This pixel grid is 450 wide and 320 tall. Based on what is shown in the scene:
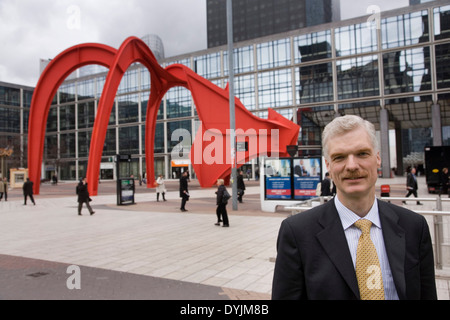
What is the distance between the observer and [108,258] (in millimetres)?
6922

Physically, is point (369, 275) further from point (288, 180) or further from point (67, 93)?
point (67, 93)

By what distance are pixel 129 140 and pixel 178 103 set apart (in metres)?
12.6

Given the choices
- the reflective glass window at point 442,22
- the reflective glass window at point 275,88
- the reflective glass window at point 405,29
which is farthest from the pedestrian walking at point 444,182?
the reflective glass window at point 275,88

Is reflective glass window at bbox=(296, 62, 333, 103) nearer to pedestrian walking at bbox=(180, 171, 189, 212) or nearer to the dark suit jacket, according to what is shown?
pedestrian walking at bbox=(180, 171, 189, 212)

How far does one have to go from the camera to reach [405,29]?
43500 millimetres

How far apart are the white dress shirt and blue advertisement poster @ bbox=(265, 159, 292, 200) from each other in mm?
13013

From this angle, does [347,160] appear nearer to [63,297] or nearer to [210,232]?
Result: [63,297]

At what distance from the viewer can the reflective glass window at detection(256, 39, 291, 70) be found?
53.4 meters

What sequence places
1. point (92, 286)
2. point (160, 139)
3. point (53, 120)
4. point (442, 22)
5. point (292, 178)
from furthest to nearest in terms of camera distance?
point (53, 120) → point (160, 139) → point (442, 22) → point (292, 178) → point (92, 286)

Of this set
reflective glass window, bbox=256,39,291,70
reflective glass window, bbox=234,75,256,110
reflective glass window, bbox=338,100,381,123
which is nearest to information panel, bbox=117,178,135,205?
reflective glass window, bbox=338,100,381,123

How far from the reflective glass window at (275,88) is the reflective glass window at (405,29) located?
13884 millimetres

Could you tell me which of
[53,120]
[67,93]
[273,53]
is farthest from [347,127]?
[53,120]

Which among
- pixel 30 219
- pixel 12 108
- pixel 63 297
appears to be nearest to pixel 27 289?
pixel 63 297

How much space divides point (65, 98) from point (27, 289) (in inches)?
2941
